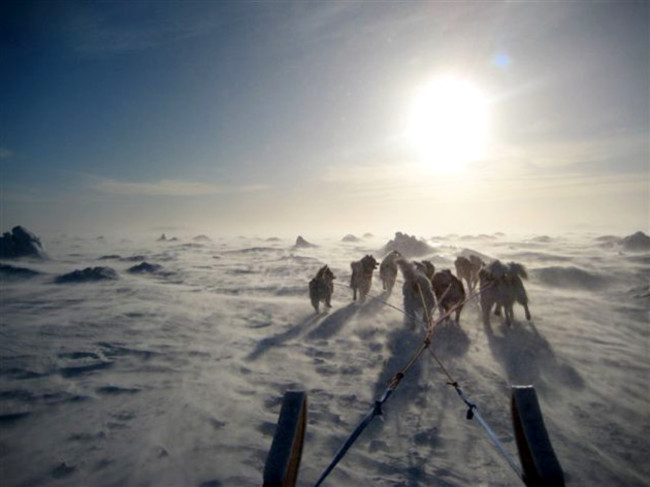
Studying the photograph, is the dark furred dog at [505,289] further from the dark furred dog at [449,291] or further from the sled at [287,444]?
the sled at [287,444]

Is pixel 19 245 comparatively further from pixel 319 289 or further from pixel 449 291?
pixel 449 291

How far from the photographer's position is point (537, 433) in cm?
198

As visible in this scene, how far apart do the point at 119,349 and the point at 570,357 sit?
9.70 metres

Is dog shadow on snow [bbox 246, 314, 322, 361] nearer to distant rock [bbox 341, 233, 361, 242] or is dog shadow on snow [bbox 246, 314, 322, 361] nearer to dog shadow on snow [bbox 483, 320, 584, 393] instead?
dog shadow on snow [bbox 483, 320, 584, 393]

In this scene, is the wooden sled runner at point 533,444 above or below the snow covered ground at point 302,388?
above

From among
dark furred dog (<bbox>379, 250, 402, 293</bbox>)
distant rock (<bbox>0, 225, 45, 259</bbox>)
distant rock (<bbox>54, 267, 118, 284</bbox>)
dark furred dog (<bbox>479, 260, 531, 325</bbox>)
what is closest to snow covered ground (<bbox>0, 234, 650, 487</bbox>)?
dark furred dog (<bbox>479, 260, 531, 325</bbox>)

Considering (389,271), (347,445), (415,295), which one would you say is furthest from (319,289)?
(347,445)

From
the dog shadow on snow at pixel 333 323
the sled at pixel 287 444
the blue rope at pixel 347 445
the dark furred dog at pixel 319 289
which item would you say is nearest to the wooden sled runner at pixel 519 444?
the sled at pixel 287 444

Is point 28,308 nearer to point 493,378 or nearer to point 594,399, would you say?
point 493,378

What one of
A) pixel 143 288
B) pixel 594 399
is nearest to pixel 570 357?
pixel 594 399

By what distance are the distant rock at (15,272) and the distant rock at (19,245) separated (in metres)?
9.21

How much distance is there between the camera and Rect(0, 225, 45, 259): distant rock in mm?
26359

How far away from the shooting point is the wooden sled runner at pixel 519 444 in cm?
180

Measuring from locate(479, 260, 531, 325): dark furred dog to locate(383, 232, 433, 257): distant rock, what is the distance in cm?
1778
